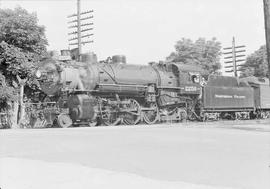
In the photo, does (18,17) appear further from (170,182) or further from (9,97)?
(170,182)

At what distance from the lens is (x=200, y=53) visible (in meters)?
60.6

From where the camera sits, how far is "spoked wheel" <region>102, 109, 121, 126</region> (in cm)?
2156

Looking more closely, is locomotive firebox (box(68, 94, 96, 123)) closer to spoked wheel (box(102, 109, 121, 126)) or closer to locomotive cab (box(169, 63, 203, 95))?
spoked wheel (box(102, 109, 121, 126))

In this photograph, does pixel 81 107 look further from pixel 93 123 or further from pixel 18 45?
pixel 18 45

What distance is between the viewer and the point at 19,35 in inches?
1019

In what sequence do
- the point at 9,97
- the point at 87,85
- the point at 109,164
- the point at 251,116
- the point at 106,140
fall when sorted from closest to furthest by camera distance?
1. the point at 109,164
2. the point at 106,140
3. the point at 87,85
4. the point at 9,97
5. the point at 251,116

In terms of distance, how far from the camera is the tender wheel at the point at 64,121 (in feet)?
65.2

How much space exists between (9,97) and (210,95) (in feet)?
41.7

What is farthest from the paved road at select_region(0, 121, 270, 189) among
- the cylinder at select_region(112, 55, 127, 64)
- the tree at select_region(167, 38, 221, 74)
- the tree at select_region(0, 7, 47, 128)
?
the tree at select_region(167, 38, 221, 74)

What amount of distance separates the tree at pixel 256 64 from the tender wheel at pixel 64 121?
162 feet

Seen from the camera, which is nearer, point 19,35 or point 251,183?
point 251,183

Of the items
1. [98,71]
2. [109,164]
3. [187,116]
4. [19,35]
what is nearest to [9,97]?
[19,35]

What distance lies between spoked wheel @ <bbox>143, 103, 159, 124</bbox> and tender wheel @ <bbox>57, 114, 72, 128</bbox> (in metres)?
4.81

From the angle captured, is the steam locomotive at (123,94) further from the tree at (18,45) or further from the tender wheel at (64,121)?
the tree at (18,45)
